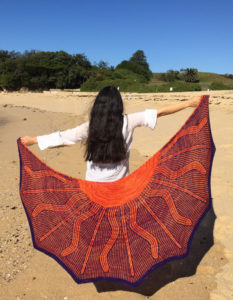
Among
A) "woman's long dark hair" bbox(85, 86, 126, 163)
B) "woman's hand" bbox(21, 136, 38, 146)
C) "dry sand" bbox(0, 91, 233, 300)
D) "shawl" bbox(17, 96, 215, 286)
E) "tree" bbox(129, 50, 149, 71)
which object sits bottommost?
"dry sand" bbox(0, 91, 233, 300)

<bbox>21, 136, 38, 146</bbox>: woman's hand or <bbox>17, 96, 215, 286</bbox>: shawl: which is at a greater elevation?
<bbox>21, 136, 38, 146</bbox>: woman's hand

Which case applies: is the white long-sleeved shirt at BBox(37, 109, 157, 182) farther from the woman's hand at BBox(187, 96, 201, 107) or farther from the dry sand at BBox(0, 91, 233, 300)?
the woman's hand at BBox(187, 96, 201, 107)

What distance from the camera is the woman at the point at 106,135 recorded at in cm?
238

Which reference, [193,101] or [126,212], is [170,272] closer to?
[126,212]

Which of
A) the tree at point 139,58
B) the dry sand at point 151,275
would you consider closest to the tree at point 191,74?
the tree at point 139,58

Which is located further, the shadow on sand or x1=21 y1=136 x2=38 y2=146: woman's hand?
the shadow on sand

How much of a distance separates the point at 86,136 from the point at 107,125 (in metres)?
0.26

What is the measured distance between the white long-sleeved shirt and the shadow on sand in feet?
3.87

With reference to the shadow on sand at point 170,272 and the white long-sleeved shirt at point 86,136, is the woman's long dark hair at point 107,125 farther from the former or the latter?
the shadow on sand at point 170,272

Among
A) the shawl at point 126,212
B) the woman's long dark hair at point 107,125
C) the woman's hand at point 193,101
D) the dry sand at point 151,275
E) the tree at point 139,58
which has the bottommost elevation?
the dry sand at point 151,275

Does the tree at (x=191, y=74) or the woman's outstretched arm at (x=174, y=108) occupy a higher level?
the tree at (x=191, y=74)

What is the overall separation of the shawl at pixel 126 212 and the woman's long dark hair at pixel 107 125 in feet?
1.09

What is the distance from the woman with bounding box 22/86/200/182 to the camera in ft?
7.81

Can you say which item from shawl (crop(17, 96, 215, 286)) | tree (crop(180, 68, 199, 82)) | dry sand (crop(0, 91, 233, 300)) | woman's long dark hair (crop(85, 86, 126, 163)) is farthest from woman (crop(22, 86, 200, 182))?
tree (crop(180, 68, 199, 82))
